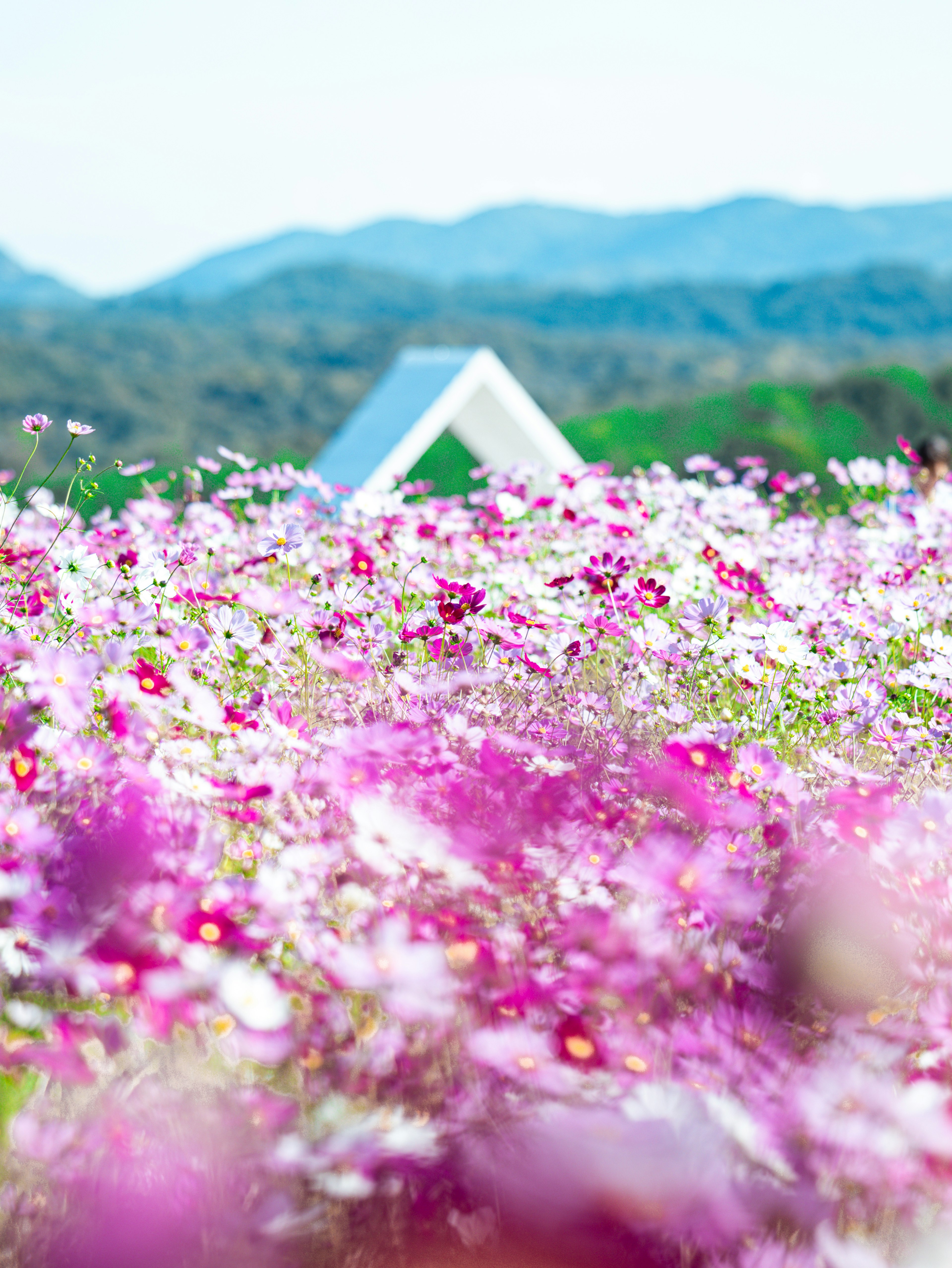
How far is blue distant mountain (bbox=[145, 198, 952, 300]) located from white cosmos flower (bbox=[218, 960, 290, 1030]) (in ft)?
175

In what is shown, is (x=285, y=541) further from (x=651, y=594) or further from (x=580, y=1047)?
(x=580, y=1047)

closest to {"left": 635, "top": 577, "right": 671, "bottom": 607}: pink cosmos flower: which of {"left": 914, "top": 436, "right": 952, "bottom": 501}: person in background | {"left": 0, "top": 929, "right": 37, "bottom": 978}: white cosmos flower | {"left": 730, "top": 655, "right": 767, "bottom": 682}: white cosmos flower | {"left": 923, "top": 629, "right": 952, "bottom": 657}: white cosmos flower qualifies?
{"left": 730, "top": 655, "right": 767, "bottom": 682}: white cosmos flower

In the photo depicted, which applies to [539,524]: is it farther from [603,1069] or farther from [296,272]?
[296,272]

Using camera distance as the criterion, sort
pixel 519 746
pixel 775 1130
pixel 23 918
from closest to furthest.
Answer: pixel 775 1130
pixel 23 918
pixel 519 746

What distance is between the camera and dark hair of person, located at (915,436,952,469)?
189 inches

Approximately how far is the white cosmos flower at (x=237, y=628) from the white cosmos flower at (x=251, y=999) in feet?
3.42

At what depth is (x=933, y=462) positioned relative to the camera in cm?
485

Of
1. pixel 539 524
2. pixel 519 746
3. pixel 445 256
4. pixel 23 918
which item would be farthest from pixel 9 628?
pixel 445 256

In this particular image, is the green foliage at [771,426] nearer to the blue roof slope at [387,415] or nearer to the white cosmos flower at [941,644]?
the blue roof slope at [387,415]

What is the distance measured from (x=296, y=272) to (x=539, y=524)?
50.8m

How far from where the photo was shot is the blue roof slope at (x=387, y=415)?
636 centimetres

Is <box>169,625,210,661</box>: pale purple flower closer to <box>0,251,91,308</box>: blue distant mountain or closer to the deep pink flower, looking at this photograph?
the deep pink flower

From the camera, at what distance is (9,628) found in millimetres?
2395

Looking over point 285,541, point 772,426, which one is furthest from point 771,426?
point 285,541
